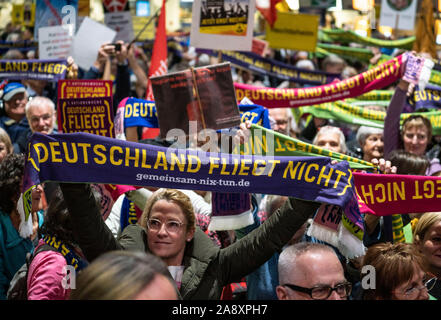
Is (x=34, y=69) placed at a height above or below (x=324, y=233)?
above

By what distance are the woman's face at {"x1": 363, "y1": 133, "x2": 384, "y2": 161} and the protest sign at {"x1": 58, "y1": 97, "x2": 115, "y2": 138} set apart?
8.16 ft

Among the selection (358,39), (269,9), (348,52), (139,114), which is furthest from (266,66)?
(358,39)

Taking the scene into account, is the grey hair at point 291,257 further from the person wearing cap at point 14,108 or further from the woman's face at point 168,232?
the person wearing cap at point 14,108

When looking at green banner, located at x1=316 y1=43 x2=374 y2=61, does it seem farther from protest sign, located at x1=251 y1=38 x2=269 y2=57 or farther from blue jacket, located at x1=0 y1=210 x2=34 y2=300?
blue jacket, located at x1=0 y1=210 x2=34 y2=300

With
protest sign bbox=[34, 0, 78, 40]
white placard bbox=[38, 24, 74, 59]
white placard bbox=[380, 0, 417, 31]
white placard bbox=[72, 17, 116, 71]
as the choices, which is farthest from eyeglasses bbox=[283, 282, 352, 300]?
white placard bbox=[380, 0, 417, 31]

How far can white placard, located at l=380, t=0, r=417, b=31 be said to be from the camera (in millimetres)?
10469

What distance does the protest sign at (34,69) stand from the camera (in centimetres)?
677

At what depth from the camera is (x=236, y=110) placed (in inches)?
172

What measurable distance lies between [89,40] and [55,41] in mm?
541

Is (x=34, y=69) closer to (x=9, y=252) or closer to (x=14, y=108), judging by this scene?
(x=14, y=108)

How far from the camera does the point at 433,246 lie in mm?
3701
